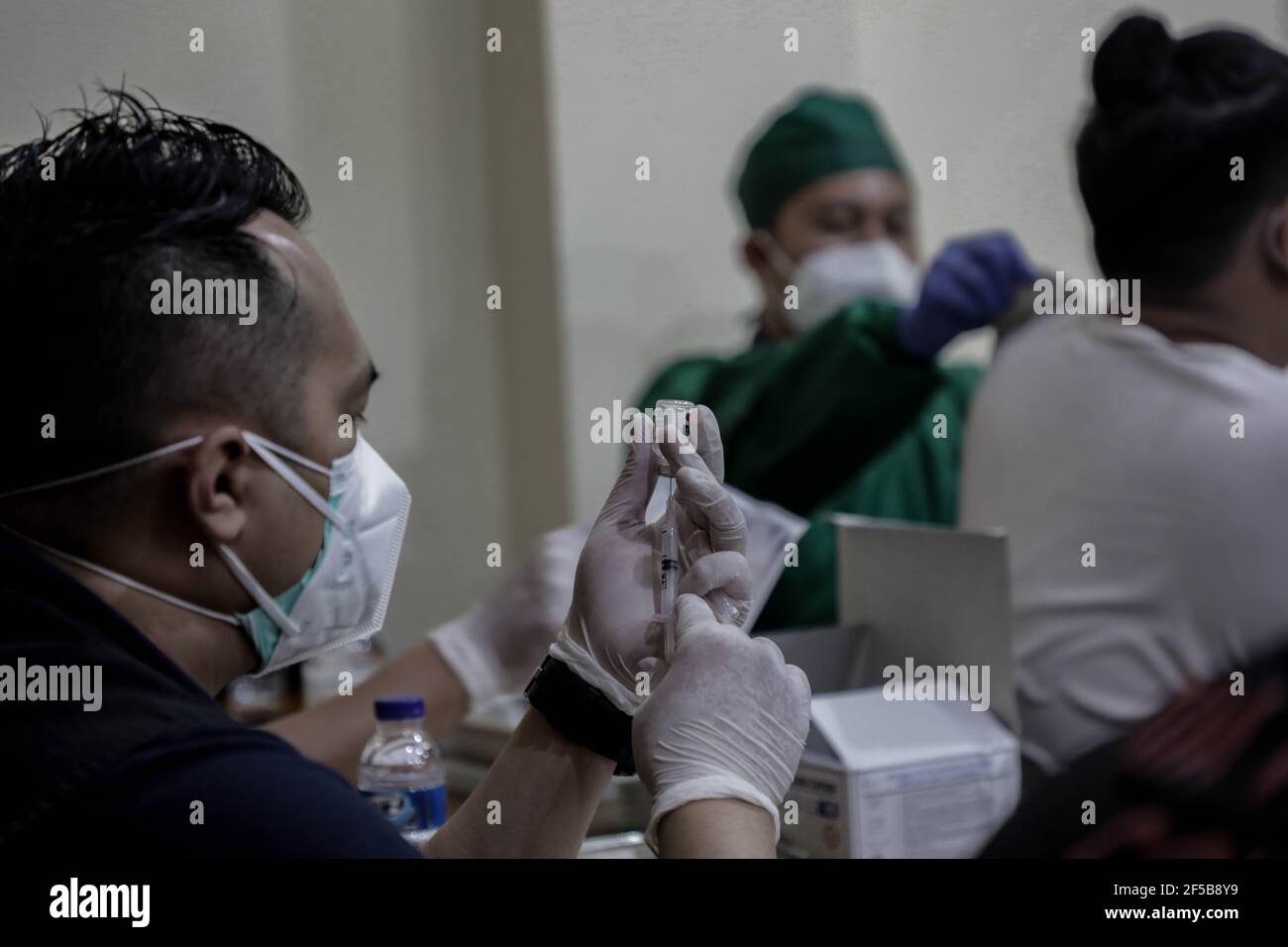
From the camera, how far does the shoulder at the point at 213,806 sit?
0.70 meters

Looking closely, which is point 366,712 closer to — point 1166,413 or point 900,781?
point 900,781

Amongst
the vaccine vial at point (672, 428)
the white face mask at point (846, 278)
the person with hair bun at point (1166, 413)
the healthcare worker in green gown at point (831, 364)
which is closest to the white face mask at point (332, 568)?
the vaccine vial at point (672, 428)

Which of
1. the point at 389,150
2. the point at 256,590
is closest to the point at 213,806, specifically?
the point at 256,590

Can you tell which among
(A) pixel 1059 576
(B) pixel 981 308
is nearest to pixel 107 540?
(A) pixel 1059 576

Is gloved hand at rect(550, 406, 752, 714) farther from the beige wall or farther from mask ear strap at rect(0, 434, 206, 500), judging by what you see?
the beige wall

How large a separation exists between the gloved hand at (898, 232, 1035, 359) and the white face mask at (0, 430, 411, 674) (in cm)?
104

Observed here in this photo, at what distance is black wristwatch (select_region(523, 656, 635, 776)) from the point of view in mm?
981

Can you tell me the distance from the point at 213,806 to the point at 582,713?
353mm

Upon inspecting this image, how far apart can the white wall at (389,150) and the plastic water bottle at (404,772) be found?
26 centimetres

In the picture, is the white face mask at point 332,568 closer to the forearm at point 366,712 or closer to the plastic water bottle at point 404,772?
the plastic water bottle at point 404,772

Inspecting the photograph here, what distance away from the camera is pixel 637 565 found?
3.20ft

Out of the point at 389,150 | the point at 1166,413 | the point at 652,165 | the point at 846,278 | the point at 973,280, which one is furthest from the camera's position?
the point at 846,278

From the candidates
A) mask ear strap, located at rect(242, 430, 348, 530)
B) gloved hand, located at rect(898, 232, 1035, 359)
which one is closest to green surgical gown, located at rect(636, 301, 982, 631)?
gloved hand, located at rect(898, 232, 1035, 359)
